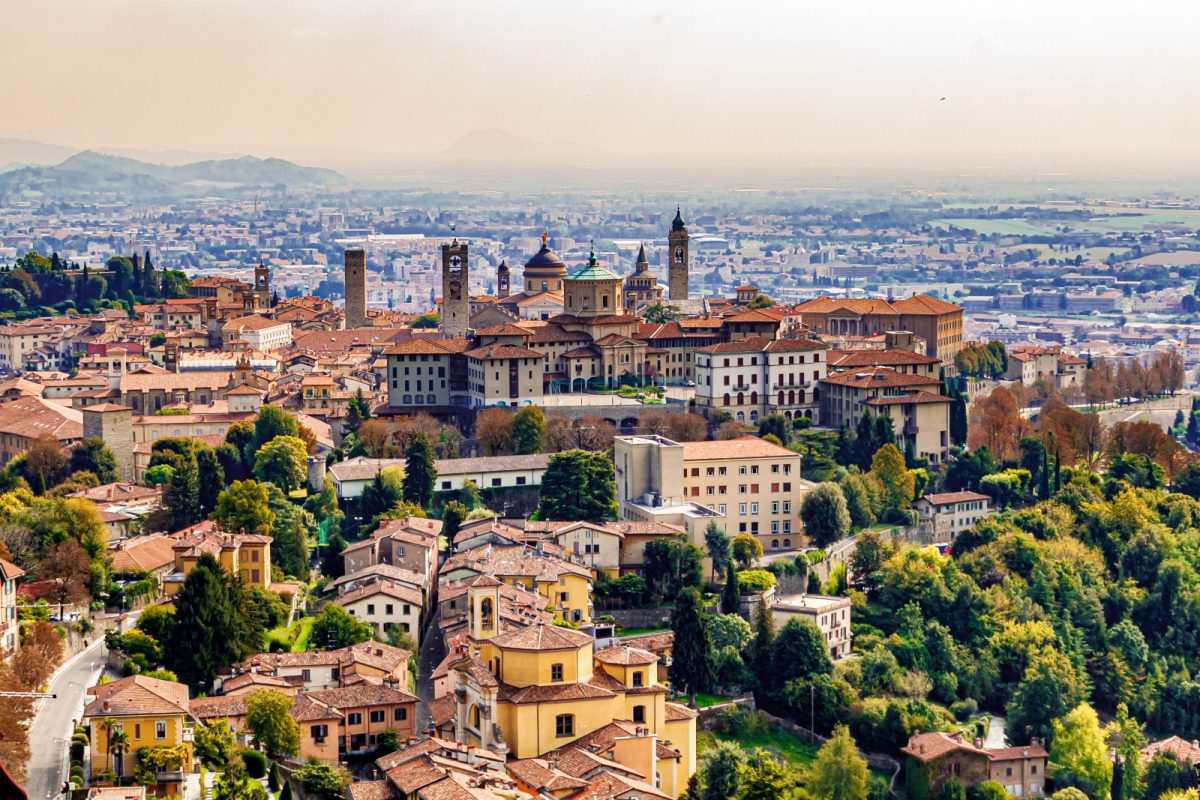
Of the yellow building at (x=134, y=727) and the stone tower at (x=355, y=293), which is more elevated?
the stone tower at (x=355, y=293)

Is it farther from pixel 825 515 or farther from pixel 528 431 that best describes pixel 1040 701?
pixel 528 431

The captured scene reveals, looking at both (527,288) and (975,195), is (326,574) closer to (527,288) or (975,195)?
(527,288)

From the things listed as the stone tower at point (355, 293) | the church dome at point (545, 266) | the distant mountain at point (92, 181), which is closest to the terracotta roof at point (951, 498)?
the church dome at point (545, 266)

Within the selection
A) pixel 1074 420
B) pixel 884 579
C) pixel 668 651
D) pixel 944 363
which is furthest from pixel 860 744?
pixel 944 363

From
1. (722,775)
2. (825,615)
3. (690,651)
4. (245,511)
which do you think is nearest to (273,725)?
(722,775)

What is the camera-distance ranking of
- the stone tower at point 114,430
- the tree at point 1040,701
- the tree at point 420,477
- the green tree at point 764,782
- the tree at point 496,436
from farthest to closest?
1. the stone tower at point 114,430
2. the tree at point 496,436
3. the tree at point 420,477
4. the tree at point 1040,701
5. the green tree at point 764,782

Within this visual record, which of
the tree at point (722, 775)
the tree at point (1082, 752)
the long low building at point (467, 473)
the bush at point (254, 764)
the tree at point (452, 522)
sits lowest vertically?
the tree at point (1082, 752)

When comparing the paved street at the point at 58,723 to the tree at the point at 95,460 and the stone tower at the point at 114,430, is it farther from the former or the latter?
the stone tower at the point at 114,430
